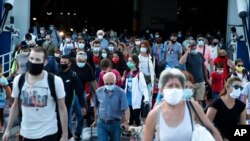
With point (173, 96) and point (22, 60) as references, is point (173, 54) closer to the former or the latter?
point (22, 60)

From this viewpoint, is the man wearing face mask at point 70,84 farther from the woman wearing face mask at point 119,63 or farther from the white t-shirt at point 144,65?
the white t-shirt at point 144,65

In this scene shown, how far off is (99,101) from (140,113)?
3.28m

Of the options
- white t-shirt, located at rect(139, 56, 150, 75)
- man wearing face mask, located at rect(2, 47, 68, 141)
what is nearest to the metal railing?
white t-shirt, located at rect(139, 56, 150, 75)

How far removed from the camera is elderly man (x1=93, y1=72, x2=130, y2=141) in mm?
7996

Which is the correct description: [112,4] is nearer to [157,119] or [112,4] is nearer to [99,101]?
[99,101]

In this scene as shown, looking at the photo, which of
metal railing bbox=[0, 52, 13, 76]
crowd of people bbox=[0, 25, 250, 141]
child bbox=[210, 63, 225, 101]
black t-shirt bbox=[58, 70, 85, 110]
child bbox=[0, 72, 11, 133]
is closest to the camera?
crowd of people bbox=[0, 25, 250, 141]

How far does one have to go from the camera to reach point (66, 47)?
54.6ft

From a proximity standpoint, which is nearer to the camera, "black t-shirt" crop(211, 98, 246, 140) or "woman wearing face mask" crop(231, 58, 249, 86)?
"black t-shirt" crop(211, 98, 246, 140)

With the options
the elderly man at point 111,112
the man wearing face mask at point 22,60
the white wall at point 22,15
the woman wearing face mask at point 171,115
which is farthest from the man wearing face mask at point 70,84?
the white wall at point 22,15

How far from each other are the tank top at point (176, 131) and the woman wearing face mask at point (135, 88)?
18.3 feet

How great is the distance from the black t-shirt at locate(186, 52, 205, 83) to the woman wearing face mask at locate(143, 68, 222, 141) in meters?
6.84

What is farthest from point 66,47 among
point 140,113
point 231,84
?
point 231,84

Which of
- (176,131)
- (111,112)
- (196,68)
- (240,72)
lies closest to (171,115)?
(176,131)

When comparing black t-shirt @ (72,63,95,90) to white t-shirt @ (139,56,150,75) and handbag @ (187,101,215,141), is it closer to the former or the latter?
white t-shirt @ (139,56,150,75)
